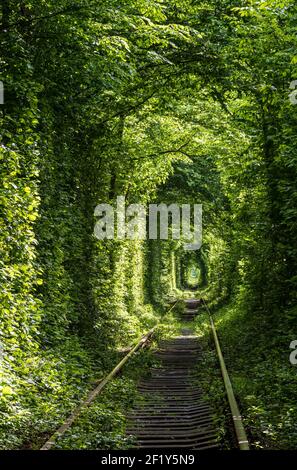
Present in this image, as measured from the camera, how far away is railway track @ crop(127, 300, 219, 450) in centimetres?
764

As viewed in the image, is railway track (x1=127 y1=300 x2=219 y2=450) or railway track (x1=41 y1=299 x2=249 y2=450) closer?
railway track (x1=41 y1=299 x2=249 y2=450)

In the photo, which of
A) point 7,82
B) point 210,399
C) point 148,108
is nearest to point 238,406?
point 210,399

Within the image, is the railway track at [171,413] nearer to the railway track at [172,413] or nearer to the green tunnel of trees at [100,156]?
the railway track at [172,413]

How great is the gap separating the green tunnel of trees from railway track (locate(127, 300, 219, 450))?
3.33 feet

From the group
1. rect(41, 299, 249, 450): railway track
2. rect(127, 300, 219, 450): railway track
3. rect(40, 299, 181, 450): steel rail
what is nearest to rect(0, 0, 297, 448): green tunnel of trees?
rect(40, 299, 181, 450): steel rail

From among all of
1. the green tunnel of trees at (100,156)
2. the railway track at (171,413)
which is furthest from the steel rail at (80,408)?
the green tunnel of trees at (100,156)

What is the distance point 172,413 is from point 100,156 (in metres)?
8.52

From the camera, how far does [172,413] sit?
363 inches

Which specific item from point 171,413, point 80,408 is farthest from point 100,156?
point 80,408

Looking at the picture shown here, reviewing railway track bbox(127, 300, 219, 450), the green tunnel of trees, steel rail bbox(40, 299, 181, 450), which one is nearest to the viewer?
steel rail bbox(40, 299, 181, 450)

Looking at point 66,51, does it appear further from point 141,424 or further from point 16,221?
point 141,424

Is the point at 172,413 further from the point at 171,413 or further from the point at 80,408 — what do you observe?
the point at 80,408

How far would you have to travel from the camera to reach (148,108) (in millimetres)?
18016

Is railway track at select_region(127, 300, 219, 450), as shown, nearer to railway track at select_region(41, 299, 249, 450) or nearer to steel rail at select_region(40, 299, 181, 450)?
railway track at select_region(41, 299, 249, 450)
